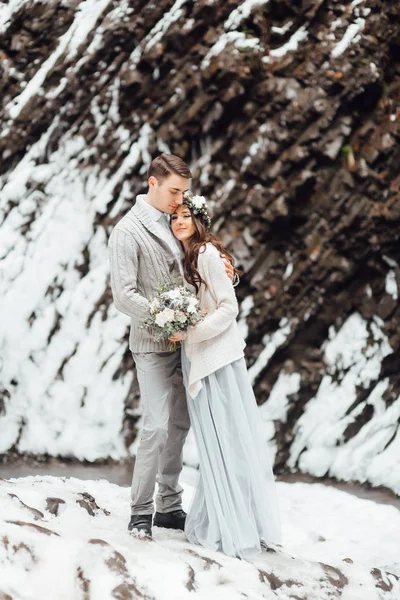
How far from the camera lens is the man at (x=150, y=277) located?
9.82 feet

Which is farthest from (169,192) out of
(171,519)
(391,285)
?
(391,285)

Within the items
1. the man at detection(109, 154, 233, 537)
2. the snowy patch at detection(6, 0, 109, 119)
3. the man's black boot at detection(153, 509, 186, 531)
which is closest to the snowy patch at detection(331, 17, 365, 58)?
the snowy patch at detection(6, 0, 109, 119)

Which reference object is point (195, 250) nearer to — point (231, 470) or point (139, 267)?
point (139, 267)

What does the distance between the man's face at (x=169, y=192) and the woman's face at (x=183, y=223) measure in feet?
0.10

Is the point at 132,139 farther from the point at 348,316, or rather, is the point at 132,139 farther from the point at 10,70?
the point at 348,316

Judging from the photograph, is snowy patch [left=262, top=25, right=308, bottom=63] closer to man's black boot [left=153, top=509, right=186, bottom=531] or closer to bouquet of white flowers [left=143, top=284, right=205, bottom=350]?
bouquet of white flowers [left=143, top=284, right=205, bottom=350]

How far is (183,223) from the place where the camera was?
3105mm

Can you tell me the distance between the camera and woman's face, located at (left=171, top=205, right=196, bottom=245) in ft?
10.2

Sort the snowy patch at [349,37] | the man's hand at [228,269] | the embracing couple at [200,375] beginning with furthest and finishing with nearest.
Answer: the snowy patch at [349,37] → the man's hand at [228,269] → the embracing couple at [200,375]

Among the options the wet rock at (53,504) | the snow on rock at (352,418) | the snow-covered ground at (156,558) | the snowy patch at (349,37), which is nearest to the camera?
the snow-covered ground at (156,558)

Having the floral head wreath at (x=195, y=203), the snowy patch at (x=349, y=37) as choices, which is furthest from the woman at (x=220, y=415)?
the snowy patch at (x=349, y=37)

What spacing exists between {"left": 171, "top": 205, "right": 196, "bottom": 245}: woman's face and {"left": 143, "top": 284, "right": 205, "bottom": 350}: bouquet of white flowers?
0.99 feet

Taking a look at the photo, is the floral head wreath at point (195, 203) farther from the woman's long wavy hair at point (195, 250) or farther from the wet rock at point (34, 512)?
the wet rock at point (34, 512)

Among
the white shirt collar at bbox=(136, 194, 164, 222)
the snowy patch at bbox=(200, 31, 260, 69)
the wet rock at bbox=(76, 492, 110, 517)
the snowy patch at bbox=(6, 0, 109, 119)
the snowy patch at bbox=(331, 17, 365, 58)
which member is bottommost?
the wet rock at bbox=(76, 492, 110, 517)
